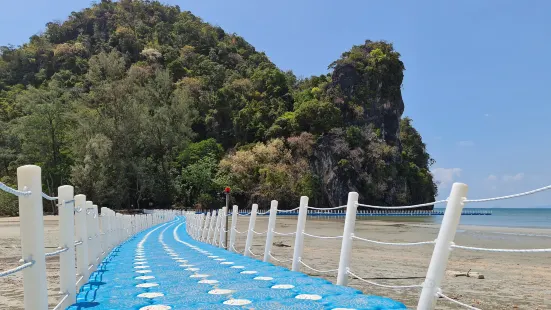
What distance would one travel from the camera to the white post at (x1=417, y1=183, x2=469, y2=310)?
7.91 ft

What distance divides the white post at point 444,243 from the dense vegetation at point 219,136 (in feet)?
135

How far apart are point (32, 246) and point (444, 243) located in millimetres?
2276

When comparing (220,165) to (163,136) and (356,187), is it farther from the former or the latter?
(356,187)

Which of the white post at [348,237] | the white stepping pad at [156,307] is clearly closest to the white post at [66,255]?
the white stepping pad at [156,307]

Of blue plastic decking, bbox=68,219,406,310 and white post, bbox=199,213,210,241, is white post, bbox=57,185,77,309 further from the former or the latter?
white post, bbox=199,213,210,241

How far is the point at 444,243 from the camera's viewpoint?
8.03 ft

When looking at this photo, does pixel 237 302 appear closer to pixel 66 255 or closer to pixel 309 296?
pixel 309 296

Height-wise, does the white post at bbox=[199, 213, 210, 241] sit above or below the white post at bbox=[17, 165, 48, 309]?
below

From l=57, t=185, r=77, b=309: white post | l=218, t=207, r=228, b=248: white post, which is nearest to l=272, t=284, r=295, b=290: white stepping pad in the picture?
l=57, t=185, r=77, b=309: white post

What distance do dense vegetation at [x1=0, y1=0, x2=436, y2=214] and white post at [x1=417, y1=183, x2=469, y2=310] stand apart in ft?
135

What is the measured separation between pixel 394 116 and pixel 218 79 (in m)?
25.7

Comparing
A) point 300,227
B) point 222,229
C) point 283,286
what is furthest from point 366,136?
point 283,286

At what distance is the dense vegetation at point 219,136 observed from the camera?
136 feet

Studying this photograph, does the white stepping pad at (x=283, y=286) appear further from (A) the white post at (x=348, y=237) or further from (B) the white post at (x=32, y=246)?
(B) the white post at (x=32, y=246)
